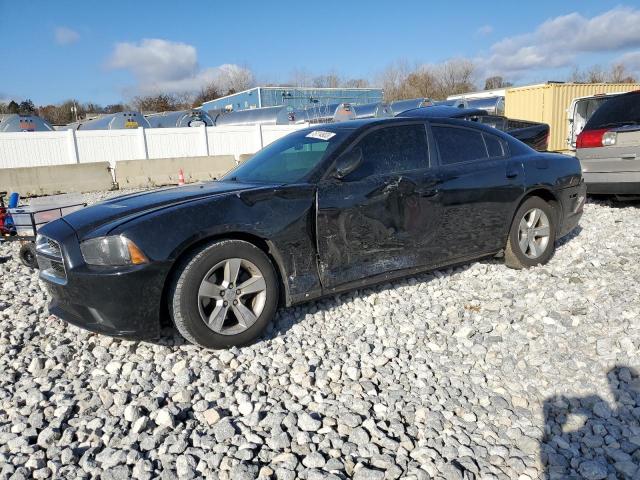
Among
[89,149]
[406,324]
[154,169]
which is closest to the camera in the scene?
[406,324]

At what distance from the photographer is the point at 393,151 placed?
4055mm

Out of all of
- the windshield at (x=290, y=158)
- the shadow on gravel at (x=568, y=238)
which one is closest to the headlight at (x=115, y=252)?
the windshield at (x=290, y=158)

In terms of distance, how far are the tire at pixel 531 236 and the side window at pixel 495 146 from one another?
1.83 ft

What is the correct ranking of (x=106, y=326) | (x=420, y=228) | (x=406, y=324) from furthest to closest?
(x=420, y=228)
(x=406, y=324)
(x=106, y=326)

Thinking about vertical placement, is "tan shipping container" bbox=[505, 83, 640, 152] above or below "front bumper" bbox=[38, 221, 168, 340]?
above

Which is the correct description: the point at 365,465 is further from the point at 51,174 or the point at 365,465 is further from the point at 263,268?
the point at 51,174

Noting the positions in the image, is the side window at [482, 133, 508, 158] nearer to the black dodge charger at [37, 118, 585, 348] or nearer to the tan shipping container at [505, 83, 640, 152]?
the black dodge charger at [37, 118, 585, 348]

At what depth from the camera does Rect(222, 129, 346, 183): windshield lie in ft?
12.5

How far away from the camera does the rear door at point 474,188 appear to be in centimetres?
427

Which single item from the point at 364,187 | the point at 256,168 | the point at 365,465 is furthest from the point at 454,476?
the point at 256,168

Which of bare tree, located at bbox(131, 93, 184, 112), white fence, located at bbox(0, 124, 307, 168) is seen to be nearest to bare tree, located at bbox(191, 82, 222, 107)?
bare tree, located at bbox(131, 93, 184, 112)

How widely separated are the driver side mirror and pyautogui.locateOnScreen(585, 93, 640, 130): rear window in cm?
520

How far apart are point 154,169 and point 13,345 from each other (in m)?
12.7

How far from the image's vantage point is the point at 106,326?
9.98 feet
